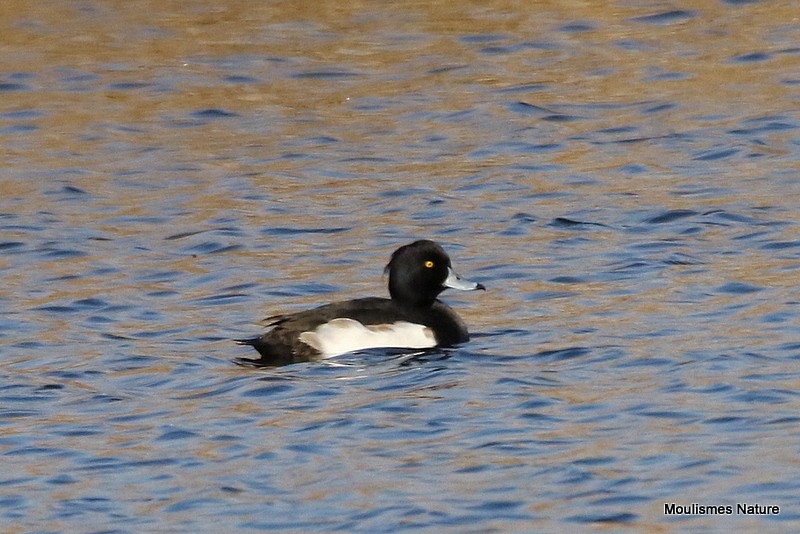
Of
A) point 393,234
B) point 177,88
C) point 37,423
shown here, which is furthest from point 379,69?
point 37,423

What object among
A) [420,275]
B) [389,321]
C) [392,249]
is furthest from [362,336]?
[392,249]

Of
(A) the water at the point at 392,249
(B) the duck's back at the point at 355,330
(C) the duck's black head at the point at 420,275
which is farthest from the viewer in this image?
(C) the duck's black head at the point at 420,275

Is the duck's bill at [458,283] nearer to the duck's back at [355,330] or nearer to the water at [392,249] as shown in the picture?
the duck's back at [355,330]

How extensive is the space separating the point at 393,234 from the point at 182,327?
245 centimetres

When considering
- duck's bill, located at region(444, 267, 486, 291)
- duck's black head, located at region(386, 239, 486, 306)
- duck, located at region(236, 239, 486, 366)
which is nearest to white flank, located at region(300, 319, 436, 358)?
duck, located at region(236, 239, 486, 366)

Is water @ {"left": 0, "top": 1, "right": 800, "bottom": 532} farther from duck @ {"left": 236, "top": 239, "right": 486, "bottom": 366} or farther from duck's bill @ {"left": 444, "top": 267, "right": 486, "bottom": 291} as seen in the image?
duck's bill @ {"left": 444, "top": 267, "right": 486, "bottom": 291}

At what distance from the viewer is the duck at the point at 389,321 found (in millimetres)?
9562

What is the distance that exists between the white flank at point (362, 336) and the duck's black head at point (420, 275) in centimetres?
27

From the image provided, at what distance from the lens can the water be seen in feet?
24.2

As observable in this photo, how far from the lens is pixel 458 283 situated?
34.0ft

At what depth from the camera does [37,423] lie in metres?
8.52

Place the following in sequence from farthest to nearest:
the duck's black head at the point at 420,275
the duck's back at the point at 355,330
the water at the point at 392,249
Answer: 1. the duck's black head at the point at 420,275
2. the duck's back at the point at 355,330
3. the water at the point at 392,249

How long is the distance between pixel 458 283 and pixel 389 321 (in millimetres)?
562

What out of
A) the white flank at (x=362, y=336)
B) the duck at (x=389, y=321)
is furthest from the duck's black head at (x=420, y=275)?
the white flank at (x=362, y=336)
